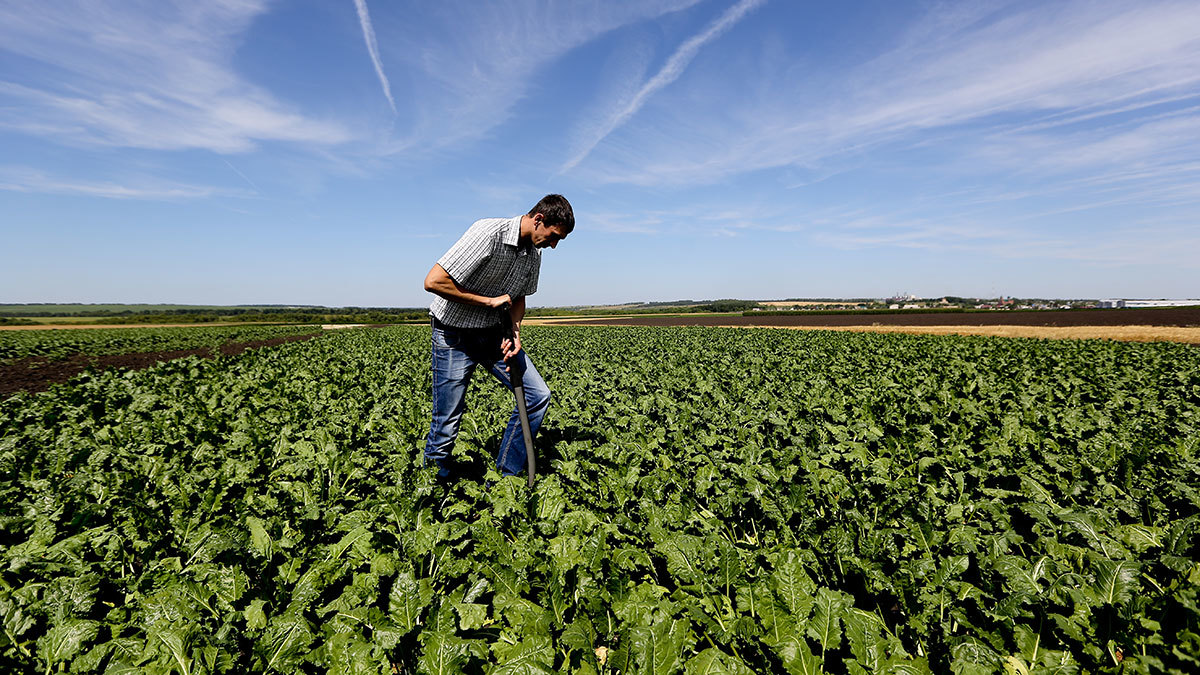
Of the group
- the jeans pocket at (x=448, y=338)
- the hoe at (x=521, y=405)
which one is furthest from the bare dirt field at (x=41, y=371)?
the hoe at (x=521, y=405)

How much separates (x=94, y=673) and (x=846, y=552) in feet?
12.6

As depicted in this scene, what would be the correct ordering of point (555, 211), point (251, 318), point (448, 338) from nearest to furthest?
point (555, 211)
point (448, 338)
point (251, 318)

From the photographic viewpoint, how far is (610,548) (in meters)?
3.38

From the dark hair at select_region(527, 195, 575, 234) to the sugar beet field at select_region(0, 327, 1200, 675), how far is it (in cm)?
206

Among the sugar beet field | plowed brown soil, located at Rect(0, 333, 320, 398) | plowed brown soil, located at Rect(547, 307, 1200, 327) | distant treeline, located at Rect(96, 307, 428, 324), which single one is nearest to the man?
the sugar beet field

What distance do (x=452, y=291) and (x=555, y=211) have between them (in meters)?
1.02

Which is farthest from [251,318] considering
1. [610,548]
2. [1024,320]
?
[1024,320]

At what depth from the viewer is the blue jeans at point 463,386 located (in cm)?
431

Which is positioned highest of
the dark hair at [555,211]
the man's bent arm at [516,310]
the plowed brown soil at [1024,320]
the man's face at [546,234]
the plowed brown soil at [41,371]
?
the dark hair at [555,211]

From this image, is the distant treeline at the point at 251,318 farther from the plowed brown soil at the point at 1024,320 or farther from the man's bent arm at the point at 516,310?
the man's bent arm at the point at 516,310

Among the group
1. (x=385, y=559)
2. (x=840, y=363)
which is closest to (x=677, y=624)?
(x=385, y=559)

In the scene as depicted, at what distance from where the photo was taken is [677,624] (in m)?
2.32

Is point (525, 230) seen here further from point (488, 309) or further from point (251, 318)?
point (251, 318)

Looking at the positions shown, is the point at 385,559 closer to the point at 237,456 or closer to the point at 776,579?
the point at 776,579
